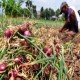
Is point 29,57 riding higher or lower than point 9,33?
lower

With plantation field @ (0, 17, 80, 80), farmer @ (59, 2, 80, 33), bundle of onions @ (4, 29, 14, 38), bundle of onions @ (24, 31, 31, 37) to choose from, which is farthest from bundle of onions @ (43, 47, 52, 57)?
farmer @ (59, 2, 80, 33)

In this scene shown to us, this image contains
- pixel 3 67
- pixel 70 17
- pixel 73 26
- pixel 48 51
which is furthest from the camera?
pixel 73 26

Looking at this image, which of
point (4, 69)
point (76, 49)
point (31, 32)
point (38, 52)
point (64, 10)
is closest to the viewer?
point (4, 69)

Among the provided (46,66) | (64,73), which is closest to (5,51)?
(46,66)

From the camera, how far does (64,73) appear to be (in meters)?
2.81

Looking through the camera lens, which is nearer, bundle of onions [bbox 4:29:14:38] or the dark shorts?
bundle of onions [bbox 4:29:14:38]

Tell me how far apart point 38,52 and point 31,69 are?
0.20 metres

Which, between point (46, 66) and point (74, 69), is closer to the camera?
point (46, 66)

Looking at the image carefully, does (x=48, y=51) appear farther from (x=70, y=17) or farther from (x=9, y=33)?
(x=70, y=17)

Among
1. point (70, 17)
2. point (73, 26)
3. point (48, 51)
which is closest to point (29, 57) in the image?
point (48, 51)

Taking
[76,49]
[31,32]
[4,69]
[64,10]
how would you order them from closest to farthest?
[4,69], [31,32], [76,49], [64,10]

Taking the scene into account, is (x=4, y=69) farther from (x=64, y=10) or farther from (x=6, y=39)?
(x=64, y=10)

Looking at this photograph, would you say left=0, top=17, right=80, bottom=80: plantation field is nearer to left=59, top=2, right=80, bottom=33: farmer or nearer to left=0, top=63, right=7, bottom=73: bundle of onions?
left=0, top=63, right=7, bottom=73: bundle of onions

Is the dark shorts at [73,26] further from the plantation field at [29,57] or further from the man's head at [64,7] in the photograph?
the plantation field at [29,57]
